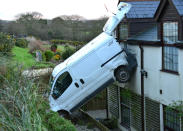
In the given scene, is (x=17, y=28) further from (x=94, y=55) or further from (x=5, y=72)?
(x=5, y=72)

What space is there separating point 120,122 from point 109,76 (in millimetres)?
3331

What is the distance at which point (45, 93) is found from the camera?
877cm

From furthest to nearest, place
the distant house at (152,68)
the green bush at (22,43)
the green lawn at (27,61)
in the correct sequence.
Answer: the green bush at (22,43), the green lawn at (27,61), the distant house at (152,68)

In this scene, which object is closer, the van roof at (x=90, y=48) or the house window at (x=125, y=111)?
the van roof at (x=90, y=48)

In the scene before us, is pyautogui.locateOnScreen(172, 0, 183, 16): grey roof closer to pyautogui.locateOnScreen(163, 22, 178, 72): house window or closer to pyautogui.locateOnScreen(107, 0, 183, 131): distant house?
pyautogui.locateOnScreen(107, 0, 183, 131): distant house

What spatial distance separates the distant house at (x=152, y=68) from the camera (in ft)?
33.8

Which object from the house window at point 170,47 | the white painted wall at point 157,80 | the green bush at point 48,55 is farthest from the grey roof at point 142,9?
the green bush at point 48,55

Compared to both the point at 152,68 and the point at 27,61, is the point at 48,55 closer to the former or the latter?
the point at 27,61

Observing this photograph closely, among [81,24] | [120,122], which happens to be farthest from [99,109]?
[81,24]

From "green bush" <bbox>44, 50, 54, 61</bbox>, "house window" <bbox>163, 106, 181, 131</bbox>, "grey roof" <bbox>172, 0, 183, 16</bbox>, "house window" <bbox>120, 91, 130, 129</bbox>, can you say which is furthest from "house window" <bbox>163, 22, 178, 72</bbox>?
"green bush" <bbox>44, 50, 54, 61</bbox>

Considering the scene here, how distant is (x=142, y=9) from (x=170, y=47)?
4139mm

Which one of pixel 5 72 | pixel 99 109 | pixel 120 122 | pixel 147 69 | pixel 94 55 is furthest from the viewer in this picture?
pixel 99 109

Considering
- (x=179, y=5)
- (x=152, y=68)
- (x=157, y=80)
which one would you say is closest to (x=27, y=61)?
(x=152, y=68)

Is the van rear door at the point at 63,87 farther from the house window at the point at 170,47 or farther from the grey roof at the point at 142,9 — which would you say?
the house window at the point at 170,47
